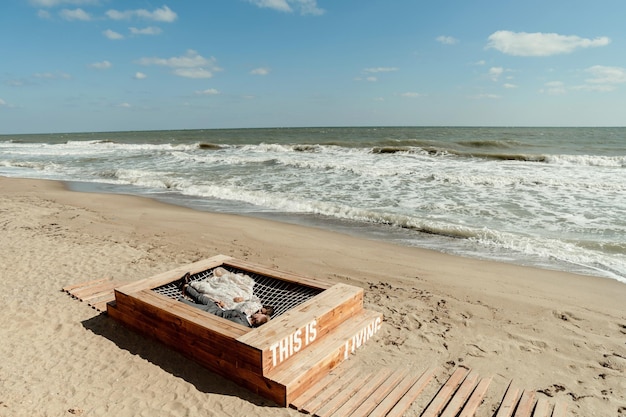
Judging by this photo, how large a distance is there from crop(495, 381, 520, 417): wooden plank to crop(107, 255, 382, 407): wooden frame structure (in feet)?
4.72

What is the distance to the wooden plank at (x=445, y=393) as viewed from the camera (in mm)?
3291

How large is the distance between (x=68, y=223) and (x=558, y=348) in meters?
10.2

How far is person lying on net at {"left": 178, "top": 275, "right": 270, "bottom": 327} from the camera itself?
407 centimetres

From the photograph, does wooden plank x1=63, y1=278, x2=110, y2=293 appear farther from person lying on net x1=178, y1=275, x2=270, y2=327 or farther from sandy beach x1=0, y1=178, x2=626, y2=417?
person lying on net x1=178, y1=275, x2=270, y2=327

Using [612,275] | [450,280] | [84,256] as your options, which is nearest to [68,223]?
[84,256]

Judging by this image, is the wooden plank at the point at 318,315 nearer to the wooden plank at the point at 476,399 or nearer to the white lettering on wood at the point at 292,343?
the white lettering on wood at the point at 292,343

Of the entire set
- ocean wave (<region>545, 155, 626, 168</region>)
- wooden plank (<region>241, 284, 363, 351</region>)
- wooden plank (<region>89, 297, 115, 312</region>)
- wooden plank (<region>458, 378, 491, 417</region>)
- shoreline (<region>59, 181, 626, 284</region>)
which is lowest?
wooden plank (<region>458, 378, 491, 417</region>)

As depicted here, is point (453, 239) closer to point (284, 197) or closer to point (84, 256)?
point (284, 197)

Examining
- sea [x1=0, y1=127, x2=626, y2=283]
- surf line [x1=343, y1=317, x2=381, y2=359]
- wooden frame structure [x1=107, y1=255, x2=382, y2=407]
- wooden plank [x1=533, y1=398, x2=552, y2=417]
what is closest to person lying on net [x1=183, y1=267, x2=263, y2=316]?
wooden frame structure [x1=107, y1=255, x2=382, y2=407]

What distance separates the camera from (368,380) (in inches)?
146

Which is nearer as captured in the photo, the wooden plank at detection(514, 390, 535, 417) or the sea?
the wooden plank at detection(514, 390, 535, 417)

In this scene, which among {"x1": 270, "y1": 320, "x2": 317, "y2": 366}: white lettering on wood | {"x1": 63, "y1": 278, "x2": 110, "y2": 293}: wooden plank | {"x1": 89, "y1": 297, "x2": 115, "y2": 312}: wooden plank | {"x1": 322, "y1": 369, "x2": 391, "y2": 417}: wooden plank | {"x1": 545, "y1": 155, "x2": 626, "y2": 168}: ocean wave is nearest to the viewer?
{"x1": 322, "y1": 369, "x2": 391, "y2": 417}: wooden plank

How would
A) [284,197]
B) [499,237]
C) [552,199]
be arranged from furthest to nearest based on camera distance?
1. [284,197]
2. [552,199]
3. [499,237]

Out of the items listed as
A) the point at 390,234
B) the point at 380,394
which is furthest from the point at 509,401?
the point at 390,234
